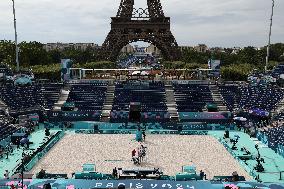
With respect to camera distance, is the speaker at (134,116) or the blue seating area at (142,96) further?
the blue seating area at (142,96)

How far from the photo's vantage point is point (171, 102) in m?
65.4

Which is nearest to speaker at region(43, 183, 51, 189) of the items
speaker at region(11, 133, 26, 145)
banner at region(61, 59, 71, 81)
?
speaker at region(11, 133, 26, 145)

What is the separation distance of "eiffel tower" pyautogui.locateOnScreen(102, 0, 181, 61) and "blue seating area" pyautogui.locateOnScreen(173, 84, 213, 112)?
24752mm

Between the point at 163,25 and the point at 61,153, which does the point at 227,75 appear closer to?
the point at 163,25

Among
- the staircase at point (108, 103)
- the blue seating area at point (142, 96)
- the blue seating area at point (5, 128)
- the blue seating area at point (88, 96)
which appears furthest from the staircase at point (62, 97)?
the blue seating area at point (5, 128)

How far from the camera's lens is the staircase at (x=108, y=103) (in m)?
61.3

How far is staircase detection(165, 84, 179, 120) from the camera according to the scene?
61.5 metres

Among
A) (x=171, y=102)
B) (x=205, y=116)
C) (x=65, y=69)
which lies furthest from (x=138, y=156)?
(x=65, y=69)

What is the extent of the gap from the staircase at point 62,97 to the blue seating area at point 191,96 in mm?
20298

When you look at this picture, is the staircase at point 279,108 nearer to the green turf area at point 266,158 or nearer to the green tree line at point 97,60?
the green turf area at point 266,158

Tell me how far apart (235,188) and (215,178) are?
3.67m

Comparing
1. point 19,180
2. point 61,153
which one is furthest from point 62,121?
point 19,180

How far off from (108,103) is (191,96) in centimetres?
1516

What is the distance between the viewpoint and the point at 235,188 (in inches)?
1155
